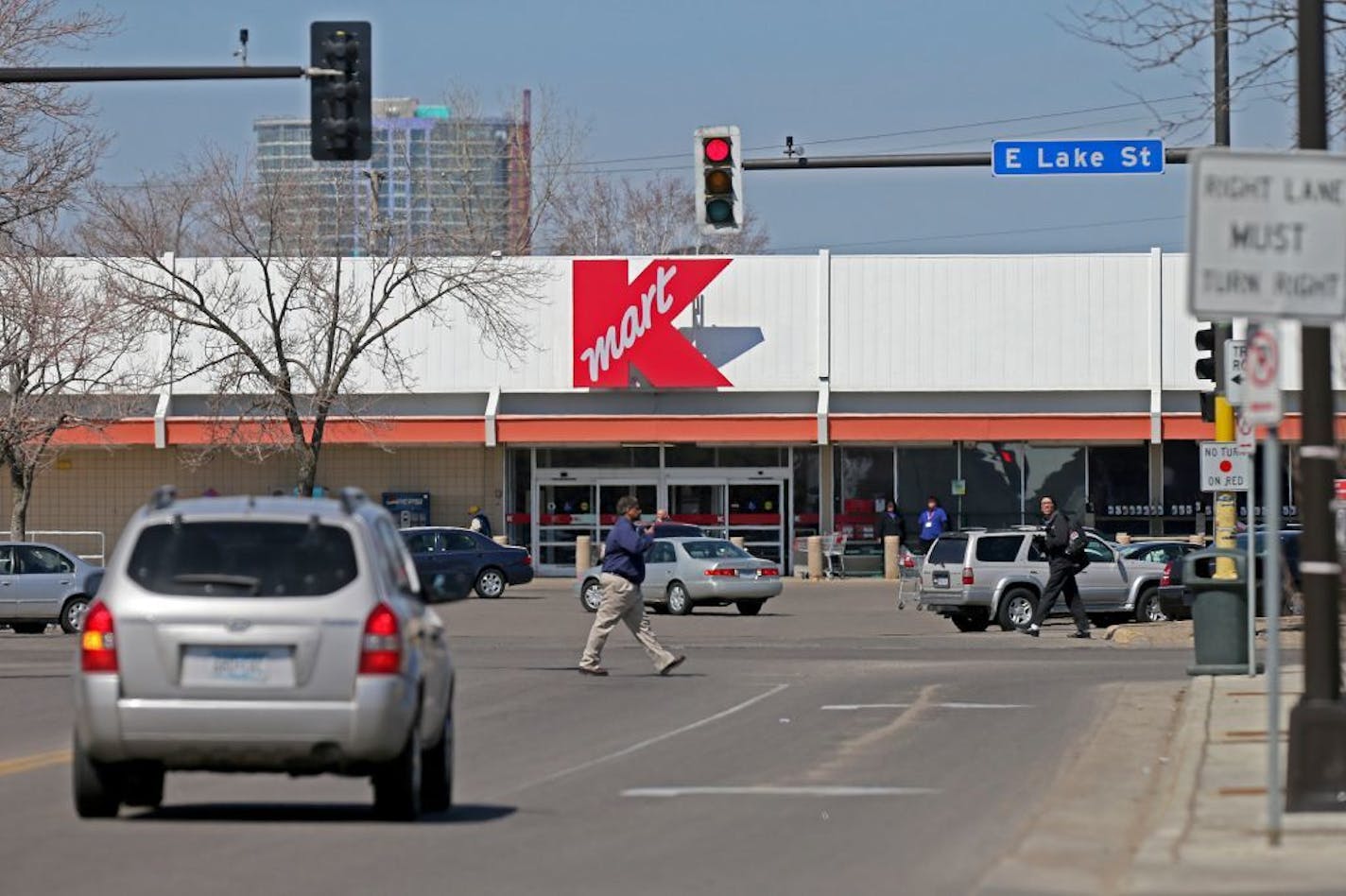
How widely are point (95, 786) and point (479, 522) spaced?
37.9 m

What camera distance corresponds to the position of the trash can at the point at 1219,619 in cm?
2114

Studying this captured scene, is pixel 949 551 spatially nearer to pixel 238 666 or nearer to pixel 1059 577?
pixel 1059 577

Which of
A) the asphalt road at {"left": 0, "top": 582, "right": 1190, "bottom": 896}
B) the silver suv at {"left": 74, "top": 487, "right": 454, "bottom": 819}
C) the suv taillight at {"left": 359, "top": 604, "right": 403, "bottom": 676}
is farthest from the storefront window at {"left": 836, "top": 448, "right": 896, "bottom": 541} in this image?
the suv taillight at {"left": 359, "top": 604, "right": 403, "bottom": 676}

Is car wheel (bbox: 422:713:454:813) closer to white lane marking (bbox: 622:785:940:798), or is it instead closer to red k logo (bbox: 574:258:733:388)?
white lane marking (bbox: 622:785:940:798)

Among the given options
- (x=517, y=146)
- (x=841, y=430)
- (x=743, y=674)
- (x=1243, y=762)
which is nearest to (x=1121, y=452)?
(x=841, y=430)

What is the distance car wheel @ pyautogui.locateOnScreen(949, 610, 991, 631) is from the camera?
1345 inches

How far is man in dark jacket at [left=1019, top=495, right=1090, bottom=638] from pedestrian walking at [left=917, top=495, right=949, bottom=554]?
17.8 meters

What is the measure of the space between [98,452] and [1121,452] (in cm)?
2437

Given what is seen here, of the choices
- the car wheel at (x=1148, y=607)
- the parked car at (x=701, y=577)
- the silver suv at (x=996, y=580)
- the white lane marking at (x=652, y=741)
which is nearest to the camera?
the white lane marking at (x=652, y=741)

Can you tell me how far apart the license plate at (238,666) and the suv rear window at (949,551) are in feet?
75.4

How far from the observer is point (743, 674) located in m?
24.3

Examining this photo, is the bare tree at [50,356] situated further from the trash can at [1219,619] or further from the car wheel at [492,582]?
the trash can at [1219,619]

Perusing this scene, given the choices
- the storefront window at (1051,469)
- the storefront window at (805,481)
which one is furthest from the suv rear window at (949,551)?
the storefront window at (1051,469)


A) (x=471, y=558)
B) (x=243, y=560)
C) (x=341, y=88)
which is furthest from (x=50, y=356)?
(x=243, y=560)
